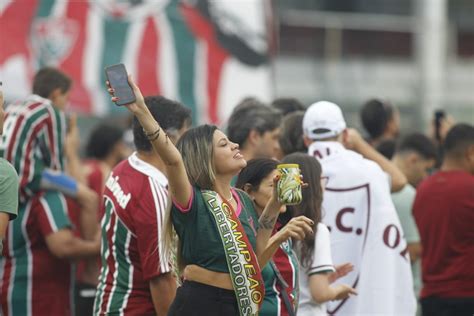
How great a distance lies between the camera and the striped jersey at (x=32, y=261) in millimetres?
8102

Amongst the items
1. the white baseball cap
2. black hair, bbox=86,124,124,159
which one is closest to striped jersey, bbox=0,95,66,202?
the white baseball cap

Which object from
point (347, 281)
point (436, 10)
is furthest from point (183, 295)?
point (436, 10)

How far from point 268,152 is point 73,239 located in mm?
1367

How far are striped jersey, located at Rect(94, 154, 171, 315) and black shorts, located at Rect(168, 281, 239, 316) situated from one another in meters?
0.56

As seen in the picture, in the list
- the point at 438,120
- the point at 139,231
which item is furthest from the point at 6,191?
the point at 438,120

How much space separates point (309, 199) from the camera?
6.87 m

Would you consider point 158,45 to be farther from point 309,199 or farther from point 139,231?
point 139,231

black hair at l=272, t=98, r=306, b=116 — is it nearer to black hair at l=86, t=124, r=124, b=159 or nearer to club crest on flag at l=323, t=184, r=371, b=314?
club crest on flag at l=323, t=184, r=371, b=314

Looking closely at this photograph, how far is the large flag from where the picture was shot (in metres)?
10.5

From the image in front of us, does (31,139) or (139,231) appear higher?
(31,139)

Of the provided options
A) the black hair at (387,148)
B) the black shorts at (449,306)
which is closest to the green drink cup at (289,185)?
the black shorts at (449,306)

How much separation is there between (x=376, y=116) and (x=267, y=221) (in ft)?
12.1

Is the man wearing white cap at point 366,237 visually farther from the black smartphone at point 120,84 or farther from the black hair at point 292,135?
the black smartphone at point 120,84

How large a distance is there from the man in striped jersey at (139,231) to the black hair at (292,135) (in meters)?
1.36
